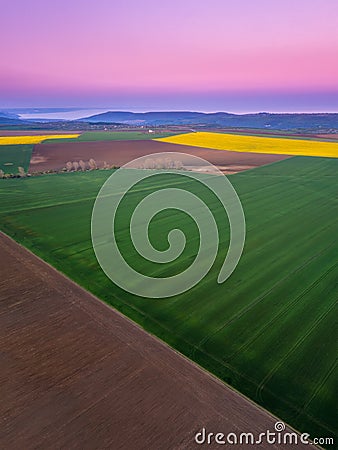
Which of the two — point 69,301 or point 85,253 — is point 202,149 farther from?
point 69,301

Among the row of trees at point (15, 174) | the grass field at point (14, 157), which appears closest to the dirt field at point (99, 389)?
the row of trees at point (15, 174)

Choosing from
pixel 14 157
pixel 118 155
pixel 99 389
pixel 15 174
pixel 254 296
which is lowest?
pixel 99 389

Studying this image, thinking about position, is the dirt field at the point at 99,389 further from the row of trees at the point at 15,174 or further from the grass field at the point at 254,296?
the row of trees at the point at 15,174

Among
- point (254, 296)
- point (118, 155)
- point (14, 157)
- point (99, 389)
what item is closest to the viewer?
point (99, 389)

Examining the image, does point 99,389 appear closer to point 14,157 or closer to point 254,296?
point 254,296

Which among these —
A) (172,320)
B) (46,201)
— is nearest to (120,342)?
(172,320)

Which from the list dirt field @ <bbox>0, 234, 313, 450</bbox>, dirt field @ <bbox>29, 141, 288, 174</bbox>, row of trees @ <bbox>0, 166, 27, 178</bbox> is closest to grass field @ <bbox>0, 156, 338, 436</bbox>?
dirt field @ <bbox>0, 234, 313, 450</bbox>

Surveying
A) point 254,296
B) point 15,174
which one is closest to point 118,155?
point 15,174
